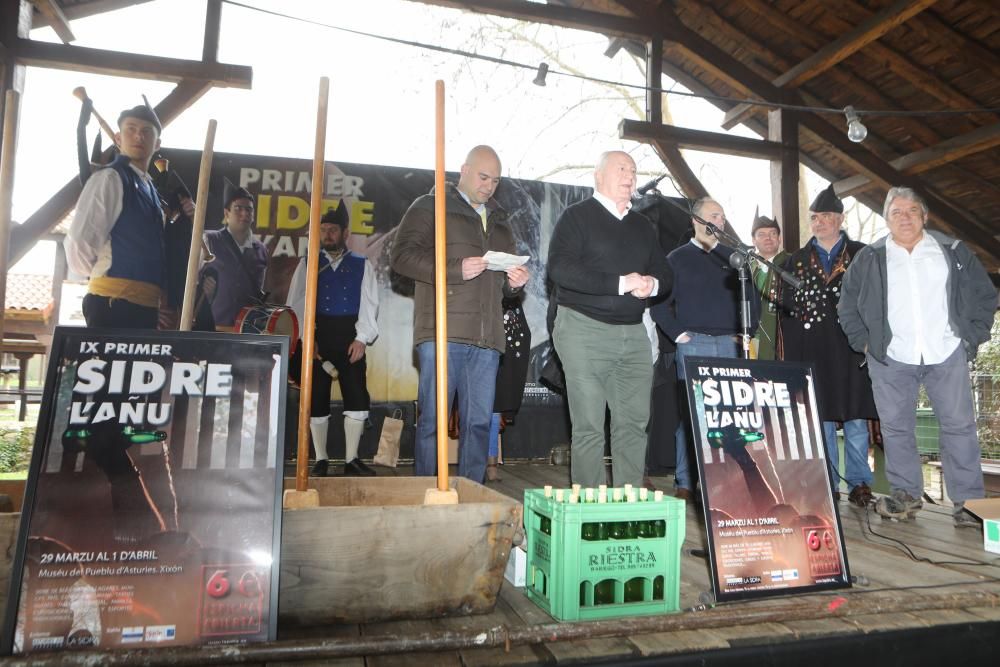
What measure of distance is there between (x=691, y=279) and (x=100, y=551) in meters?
2.92

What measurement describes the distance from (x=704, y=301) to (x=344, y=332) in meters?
2.67

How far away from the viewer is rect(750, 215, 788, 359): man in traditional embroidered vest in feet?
13.3

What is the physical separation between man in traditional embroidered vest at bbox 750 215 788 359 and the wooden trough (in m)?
2.90

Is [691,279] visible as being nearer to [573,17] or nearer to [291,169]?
[291,169]

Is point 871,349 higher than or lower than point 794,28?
lower

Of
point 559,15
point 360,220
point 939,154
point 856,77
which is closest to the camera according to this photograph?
point 360,220

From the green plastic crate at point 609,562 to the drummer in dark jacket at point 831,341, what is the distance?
2325 mm

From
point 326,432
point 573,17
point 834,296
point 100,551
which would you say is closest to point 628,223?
point 834,296

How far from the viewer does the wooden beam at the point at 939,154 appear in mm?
5738

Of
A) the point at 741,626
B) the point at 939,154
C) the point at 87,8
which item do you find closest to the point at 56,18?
the point at 87,8

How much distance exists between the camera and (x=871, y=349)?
3248mm

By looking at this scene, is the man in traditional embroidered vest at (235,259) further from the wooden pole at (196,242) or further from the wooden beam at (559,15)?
the wooden pole at (196,242)

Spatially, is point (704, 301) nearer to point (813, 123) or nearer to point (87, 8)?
point (813, 123)

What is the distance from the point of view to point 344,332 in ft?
16.0
